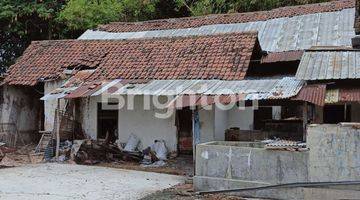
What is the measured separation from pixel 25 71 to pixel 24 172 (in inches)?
224

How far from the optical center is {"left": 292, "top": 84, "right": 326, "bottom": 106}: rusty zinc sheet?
9.97 metres

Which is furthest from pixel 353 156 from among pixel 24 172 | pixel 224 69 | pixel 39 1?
pixel 39 1

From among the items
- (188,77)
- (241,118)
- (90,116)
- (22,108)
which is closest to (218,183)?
(188,77)

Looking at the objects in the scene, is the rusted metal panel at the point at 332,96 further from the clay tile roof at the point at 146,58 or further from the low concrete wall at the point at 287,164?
the clay tile roof at the point at 146,58

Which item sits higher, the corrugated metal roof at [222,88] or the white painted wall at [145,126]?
the corrugated metal roof at [222,88]

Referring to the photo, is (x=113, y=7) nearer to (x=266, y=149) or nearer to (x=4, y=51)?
(x=4, y=51)

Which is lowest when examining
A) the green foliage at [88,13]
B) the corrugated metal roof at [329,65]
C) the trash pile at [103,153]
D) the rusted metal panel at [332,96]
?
the trash pile at [103,153]

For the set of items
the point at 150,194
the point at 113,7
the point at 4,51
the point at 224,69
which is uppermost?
the point at 113,7

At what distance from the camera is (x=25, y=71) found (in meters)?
16.3

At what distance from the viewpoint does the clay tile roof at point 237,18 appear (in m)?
17.5

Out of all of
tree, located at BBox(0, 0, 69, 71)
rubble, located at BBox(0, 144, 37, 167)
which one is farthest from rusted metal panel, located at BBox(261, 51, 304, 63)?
tree, located at BBox(0, 0, 69, 71)

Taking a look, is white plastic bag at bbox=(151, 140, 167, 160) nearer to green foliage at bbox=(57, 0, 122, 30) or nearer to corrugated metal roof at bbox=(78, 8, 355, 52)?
corrugated metal roof at bbox=(78, 8, 355, 52)

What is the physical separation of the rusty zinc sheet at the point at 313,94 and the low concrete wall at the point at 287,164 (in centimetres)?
166

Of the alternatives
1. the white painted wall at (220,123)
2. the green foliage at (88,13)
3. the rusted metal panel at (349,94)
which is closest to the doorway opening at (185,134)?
the white painted wall at (220,123)
